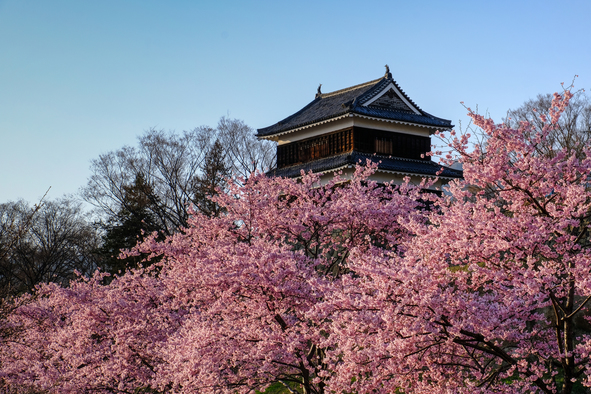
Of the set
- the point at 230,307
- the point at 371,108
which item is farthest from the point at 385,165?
the point at 230,307

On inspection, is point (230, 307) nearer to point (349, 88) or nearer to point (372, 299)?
point (372, 299)

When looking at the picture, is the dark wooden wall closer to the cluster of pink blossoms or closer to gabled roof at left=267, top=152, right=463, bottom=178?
gabled roof at left=267, top=152, right=463, bottom=178

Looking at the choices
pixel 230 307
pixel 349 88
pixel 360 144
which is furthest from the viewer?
pixel 349 88

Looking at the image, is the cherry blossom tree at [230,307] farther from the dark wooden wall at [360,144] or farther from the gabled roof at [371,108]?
the gabled roof at [371,108]

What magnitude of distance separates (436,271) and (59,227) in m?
41.2

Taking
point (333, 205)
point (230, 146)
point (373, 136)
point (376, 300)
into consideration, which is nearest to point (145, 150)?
point (230, 146)

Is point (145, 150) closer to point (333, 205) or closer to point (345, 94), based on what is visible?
point (345, 94)

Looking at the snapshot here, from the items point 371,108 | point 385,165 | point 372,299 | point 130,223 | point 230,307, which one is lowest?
point 230,307

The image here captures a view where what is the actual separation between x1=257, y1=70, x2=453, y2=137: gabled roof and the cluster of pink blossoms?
13.1 meters

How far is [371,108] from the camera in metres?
25.4

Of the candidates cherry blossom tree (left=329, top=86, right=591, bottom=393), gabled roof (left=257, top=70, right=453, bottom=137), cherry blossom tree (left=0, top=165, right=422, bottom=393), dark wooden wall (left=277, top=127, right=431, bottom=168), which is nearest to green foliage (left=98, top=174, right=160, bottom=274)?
gabled roof (left=257, top=70, right=453, bottom=137)

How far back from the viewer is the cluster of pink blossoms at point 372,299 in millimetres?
6254

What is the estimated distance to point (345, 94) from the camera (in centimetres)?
2889

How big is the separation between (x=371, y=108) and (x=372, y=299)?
789 inches
